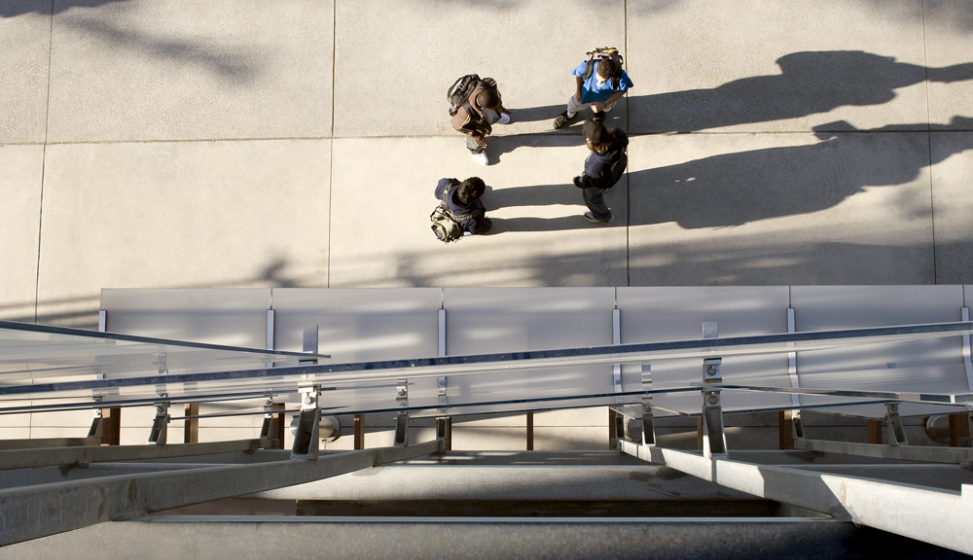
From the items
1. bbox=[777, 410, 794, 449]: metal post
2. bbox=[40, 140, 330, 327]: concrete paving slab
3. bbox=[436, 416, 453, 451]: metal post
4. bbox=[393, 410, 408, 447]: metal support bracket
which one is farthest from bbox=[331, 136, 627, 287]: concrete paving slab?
bbox=[393, 410, 408, 447]: metal support bracket

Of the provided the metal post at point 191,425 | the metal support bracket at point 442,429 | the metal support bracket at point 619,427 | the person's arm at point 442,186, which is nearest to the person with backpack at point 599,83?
the person's arm at point 442,186

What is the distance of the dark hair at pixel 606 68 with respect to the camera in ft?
16.7

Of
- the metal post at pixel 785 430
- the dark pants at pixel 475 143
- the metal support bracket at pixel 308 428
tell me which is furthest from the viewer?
the dark pants at pixel 475 143

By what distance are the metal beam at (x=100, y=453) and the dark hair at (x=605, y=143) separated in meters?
3.67

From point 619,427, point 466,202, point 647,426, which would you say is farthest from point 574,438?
point 466,202

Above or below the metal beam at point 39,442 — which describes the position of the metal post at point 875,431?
below

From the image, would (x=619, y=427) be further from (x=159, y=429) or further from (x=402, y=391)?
(x=159, y=429)

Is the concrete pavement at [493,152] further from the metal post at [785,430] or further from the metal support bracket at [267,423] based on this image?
the metal support bracket at [267,423]

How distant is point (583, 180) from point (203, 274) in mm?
4212

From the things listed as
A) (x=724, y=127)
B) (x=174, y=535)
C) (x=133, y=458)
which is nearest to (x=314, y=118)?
(x=133, y=458)

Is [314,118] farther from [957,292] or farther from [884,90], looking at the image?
[957,292]

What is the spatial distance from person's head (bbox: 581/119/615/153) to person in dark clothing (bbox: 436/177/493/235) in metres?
1.05

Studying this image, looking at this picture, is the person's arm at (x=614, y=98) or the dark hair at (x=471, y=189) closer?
the dark hair at (x=471, y=189)

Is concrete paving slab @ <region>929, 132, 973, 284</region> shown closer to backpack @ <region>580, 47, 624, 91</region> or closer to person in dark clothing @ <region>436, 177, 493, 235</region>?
backpack @ <region>580, 47, 624, 91</region>
